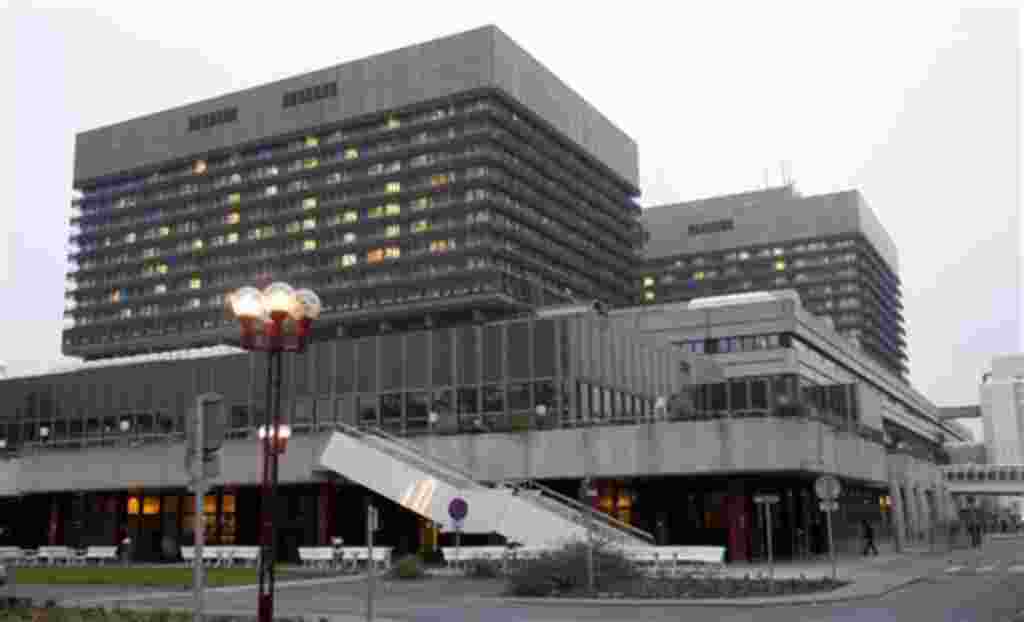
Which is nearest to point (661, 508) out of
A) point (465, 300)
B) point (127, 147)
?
point (465, 300)

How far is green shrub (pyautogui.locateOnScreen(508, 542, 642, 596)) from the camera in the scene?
2975 centimetres

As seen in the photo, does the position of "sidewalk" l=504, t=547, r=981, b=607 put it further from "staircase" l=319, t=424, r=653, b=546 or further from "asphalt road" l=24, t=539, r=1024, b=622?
"staircase" l=319, t=424, r=653, b=546

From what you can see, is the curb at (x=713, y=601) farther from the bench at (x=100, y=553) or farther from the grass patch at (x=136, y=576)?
the bench at (x=100, y=553)

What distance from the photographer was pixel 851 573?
3653cm

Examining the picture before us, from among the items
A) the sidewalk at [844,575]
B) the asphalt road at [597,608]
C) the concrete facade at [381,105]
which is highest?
the concrete facade at [381,105]

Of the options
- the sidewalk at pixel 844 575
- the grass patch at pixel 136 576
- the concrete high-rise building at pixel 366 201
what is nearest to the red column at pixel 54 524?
the grass patch at pixel 136 576

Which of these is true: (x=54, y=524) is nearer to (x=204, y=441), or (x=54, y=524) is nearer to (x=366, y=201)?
(x=204, y=441)

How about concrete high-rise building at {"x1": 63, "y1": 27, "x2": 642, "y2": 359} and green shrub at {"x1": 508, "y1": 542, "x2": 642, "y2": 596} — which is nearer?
green shrub at {"x1": 508, "y1": 542, "x2": 642, "y2": 596}

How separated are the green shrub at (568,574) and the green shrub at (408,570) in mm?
7717

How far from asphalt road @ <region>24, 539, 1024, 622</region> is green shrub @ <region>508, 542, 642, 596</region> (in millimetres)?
1192

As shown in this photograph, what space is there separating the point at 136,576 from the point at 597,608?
21328 millimetres

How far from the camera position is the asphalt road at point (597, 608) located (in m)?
23.5

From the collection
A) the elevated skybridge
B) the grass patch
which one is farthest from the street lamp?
the elevated skybridge

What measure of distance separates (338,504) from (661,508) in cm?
1607
